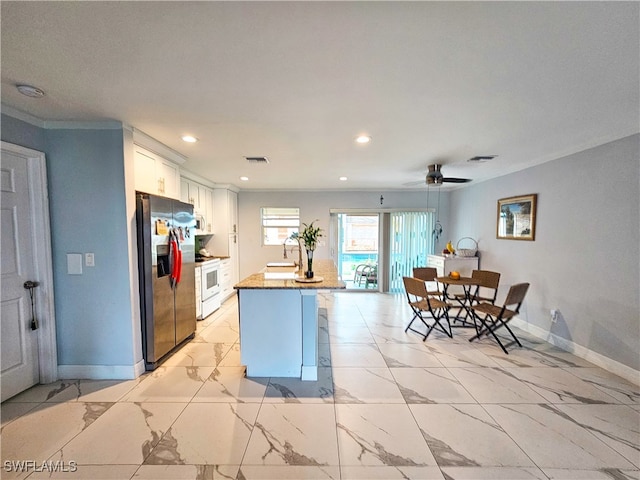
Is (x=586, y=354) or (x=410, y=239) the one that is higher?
(x=410, y=239)

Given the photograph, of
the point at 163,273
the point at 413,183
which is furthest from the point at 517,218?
the point at 163,273

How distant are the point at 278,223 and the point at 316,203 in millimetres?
993

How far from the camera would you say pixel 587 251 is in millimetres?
2920

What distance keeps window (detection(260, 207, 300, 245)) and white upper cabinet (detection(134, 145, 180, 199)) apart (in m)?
2.85

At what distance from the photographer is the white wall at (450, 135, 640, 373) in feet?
8.36

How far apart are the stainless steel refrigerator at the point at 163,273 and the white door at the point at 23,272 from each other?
30.0 inches

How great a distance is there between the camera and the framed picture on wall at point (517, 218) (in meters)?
3.68

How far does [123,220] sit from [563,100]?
3.71m

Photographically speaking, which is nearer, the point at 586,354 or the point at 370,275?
the point at 586,354

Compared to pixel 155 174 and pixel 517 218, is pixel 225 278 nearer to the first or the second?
pixel 155 174

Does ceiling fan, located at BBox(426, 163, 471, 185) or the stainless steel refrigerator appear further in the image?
ceiling fan, located at BBox(426, 163, 471, 185)

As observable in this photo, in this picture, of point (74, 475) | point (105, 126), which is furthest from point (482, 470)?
point (105, 126)

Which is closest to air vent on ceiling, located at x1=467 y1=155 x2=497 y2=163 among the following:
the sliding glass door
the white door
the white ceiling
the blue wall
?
the white ceiling

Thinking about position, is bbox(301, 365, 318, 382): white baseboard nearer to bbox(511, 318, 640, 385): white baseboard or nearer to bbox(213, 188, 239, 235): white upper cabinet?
bbox(511, 318, 640, 385): white baseboard
